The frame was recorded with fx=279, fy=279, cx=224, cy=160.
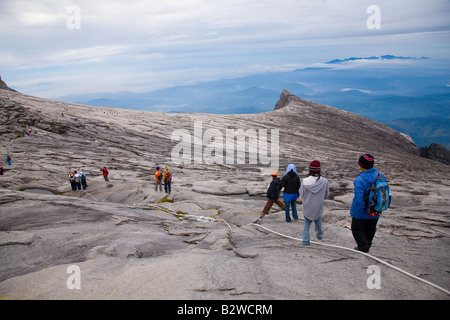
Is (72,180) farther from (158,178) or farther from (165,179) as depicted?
(165,179)

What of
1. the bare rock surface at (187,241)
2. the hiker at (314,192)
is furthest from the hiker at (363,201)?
the hiker at (314,192)

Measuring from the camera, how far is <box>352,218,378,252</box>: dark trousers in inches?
367

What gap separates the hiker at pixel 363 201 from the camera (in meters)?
8.91

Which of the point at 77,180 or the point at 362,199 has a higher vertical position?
the point at 362,199

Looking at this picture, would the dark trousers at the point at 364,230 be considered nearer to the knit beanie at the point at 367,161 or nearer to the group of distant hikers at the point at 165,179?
the knit beanie at the point at 367,161

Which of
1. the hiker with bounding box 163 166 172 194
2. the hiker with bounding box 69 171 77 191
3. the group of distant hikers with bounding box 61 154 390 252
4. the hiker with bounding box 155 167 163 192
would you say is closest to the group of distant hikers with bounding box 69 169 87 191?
the hiker with bounding box 69 171 77 191

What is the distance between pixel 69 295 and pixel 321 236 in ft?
30.1

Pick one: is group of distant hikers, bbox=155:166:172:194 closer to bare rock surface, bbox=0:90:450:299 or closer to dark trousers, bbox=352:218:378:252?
bare rock surface, bbox=0:90:450:299

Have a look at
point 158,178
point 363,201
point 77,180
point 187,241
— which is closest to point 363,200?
point 363,201

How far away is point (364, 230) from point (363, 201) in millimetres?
1298

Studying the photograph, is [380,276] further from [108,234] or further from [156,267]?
[108,234]

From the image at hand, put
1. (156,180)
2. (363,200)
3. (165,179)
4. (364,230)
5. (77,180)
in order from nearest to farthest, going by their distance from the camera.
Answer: (363,200)
(364,230)
(165,179)
(156,180)
(77,180)

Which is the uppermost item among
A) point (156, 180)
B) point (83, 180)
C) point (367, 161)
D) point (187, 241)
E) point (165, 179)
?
point (367, 161)

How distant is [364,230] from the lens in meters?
9.52
